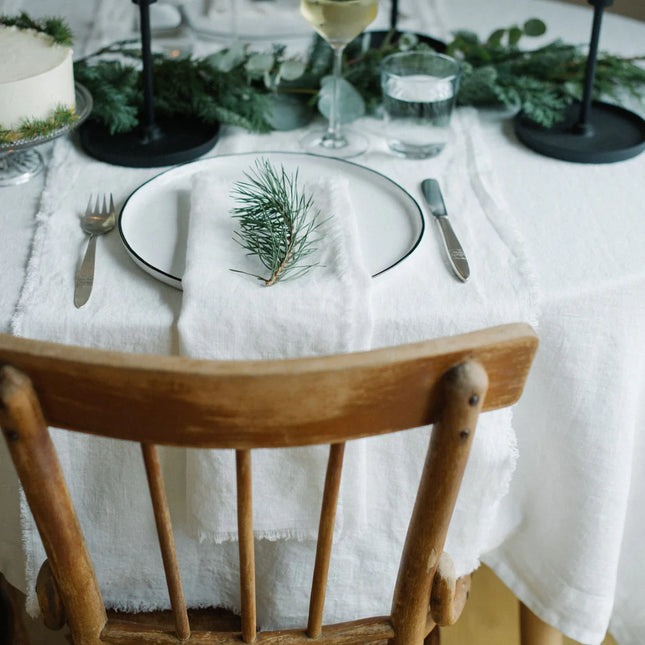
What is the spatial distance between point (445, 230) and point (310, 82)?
1.43 ft

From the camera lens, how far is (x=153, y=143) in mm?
1065

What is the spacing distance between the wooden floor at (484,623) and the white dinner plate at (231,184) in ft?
2.67

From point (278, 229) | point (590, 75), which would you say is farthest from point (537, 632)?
point (590, 75)

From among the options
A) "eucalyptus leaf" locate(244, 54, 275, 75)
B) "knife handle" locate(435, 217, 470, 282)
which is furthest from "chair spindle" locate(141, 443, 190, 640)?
"eucalyptus leaf" locate(244, 54, 275, 75)

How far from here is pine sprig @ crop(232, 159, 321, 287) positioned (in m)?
0.77

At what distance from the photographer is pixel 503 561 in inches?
38.4

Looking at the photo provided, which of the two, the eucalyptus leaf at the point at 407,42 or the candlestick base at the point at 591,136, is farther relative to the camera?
the eucalyptus leaf at the point at 407,42

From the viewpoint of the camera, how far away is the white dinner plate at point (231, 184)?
2.68 ft

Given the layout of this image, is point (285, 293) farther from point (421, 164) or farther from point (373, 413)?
point (421, 164)

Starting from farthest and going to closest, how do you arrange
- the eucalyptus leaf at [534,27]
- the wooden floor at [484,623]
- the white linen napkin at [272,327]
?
the wooden floor at [484,623]
the eucalyptus leaf at [534,27]
the white linen napkin at [272,327]

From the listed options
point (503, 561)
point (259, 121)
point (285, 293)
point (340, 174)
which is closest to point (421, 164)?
point (340, 174)

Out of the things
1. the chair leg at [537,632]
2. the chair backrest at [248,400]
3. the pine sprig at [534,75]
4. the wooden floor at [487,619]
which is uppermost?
the chair backrest at [248,400]

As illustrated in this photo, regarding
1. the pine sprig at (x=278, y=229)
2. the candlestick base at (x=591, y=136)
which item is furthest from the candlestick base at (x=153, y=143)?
the candlestick base at (x=591, y=136)

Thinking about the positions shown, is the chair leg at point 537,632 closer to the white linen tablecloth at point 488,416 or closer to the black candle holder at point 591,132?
the white linen tablecloth at point 488,416
